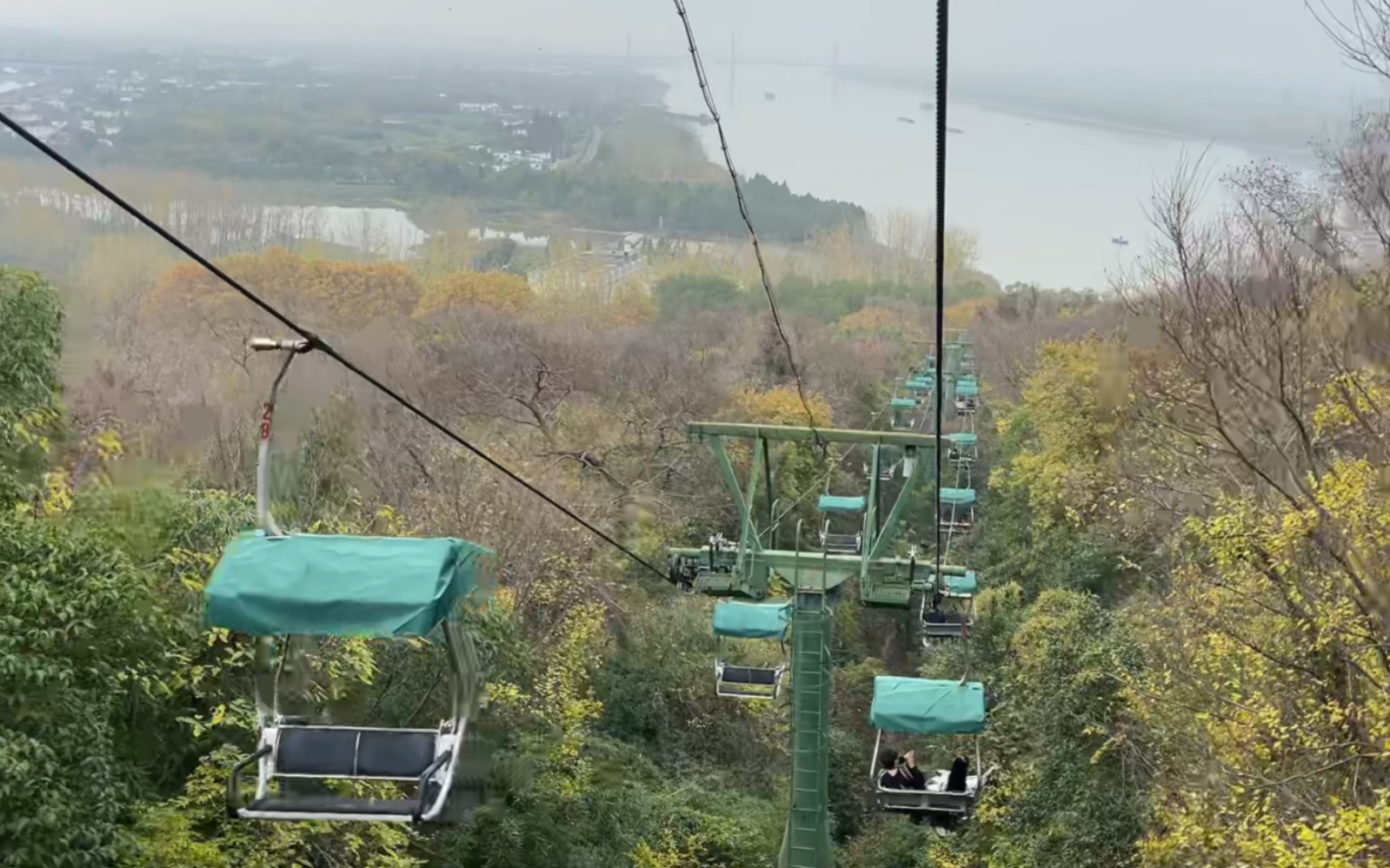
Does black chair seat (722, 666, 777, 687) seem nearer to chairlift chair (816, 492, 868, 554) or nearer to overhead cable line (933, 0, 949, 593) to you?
chairlift chair (816, 492, 868, 554)

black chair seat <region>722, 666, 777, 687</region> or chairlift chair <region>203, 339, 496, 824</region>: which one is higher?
chairlift chair <region>203, 339, 496, 824</region>

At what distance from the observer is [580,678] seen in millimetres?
15055

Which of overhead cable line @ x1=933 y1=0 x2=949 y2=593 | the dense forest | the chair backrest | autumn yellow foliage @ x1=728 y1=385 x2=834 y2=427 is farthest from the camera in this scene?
autumn yellow foliage @ x1=728 y1=385 x2=834 y2=427

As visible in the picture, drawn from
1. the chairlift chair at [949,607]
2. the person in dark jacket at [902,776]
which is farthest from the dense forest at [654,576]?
the person in dark jacket at [902,776]

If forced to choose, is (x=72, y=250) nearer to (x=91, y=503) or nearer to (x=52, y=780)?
(x=91, y=503)

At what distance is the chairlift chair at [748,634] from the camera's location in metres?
14.1

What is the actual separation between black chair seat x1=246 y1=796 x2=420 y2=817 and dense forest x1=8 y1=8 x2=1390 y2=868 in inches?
55.5

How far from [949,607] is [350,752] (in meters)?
15.0

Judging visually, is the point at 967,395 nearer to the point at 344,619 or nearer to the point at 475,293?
the point at 475,293

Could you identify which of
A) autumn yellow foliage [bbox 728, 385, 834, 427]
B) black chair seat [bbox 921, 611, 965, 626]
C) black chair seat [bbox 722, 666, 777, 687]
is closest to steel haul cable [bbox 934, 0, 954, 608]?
black chair seat [bbox 722, 666, 777, 687]

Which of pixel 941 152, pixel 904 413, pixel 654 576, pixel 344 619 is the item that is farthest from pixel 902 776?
pixel 904 413

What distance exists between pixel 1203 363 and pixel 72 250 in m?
16.9

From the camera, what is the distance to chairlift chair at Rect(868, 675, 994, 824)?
33.3ft

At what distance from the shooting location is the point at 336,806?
4.62 m
